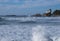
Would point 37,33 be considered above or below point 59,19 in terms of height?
above

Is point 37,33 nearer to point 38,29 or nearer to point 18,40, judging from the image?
point 38,29

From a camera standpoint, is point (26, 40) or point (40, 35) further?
point (26, 40)

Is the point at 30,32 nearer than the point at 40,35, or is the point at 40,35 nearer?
the point at 40,35

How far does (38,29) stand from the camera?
4328 millimetres

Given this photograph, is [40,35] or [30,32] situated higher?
[40,35]

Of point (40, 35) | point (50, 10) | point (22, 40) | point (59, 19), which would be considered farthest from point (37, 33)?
point (59, 19)

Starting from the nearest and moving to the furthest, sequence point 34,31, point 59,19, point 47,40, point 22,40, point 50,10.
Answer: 1. point 47,40
2. point 34,31
3. point 22,40
4. point 50,10
5. point 59,19

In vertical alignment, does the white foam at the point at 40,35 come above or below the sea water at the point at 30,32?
above

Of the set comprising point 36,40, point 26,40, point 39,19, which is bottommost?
point 39,19

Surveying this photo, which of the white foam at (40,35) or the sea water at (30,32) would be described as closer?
the white foam at (40,35)

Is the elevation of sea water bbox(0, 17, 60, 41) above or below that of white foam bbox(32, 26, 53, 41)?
below

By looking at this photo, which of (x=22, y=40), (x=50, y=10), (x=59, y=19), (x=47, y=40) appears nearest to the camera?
(x=47, y=40)

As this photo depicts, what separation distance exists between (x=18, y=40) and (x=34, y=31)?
196 cm

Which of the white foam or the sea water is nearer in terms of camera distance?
the white foam
